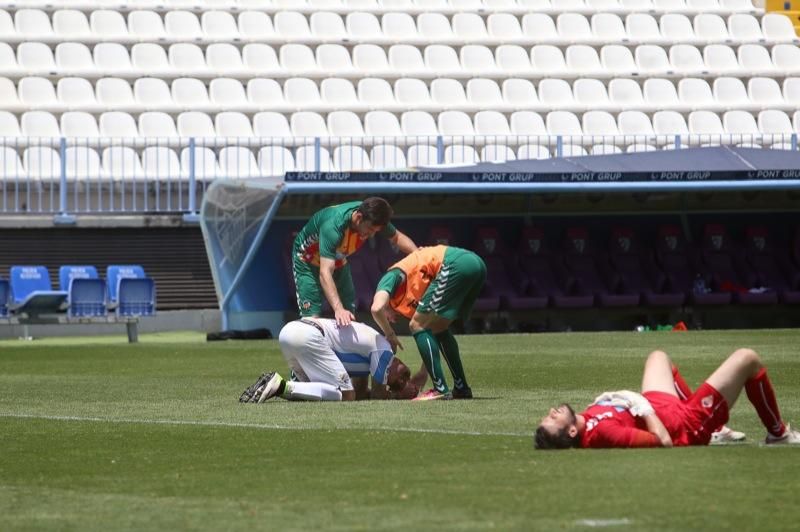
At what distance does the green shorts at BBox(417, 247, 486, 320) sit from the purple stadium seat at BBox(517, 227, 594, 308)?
50.2ft

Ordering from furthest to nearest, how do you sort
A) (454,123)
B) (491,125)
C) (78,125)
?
(491,125) < (454,123) < (78,125)

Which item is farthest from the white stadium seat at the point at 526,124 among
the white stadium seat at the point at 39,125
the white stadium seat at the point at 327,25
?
the white stadium seat at the point at 39,125

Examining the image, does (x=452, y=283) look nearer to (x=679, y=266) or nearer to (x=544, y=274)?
(x=544, y=274)

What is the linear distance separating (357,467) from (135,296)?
720 inches

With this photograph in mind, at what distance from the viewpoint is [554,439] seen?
859 cm

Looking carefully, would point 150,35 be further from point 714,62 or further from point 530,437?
point 530,437

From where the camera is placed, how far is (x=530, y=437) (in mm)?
9547

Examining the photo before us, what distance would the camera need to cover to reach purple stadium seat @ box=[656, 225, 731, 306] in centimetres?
2833

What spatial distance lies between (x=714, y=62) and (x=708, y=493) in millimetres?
30876

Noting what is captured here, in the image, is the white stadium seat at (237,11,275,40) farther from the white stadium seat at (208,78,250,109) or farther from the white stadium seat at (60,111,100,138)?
the white stadium seat at (60,111,100,138)

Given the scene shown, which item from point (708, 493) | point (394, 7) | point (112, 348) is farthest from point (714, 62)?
point (708, 493)

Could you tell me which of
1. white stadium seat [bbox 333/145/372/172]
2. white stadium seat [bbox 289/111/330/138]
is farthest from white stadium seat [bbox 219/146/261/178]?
white stadium seat [bbox 289/111/330/138]

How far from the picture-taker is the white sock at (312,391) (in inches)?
504

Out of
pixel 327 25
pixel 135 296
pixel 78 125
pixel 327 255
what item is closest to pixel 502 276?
pixel 135 296
